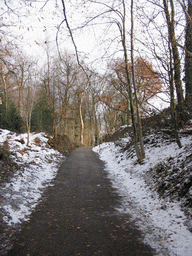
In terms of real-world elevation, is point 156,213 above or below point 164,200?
below

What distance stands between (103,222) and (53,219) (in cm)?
110

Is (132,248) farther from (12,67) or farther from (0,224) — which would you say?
(12,67)

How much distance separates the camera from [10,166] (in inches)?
261

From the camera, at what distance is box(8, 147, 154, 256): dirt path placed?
290 cm

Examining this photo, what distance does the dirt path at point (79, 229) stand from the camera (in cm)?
290

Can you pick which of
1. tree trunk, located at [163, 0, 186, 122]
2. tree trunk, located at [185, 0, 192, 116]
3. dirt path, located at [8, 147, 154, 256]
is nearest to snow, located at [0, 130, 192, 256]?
dirt path, located at [8, 147, 154, 256]

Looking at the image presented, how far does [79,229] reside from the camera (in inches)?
140

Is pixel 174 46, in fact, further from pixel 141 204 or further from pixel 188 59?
pixel 141 204

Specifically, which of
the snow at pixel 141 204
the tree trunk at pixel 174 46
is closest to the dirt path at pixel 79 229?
the snow at pixel 141 204

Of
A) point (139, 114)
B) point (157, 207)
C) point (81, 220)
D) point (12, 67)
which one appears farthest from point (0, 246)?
point (139, 114)

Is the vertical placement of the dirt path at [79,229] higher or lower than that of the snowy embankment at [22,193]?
lower

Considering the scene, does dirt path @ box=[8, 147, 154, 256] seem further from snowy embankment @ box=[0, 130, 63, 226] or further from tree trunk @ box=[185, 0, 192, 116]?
tree trunk @ box=[185, 0, 192, 116]

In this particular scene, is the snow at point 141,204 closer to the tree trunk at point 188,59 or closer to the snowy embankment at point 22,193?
the snowy embankment at point 22,193

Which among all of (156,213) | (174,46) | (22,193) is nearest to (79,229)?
(156,213)
